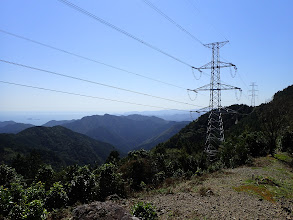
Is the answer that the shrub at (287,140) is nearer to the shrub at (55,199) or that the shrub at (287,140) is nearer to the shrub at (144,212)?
the shrub at (144,212)

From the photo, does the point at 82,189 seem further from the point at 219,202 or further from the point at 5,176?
the point at 5,176

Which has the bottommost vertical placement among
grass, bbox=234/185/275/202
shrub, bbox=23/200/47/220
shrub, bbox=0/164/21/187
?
shrub, bbox=0/164/21/187

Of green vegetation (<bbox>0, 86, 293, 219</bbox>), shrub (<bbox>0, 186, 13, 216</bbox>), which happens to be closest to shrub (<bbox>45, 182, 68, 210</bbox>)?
green vegetation (<bbox>0, 86, 293, 219</bbox>)

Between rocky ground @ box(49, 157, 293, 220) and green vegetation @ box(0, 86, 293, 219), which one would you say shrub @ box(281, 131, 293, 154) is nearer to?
green vegetation @ box(0, 86, 293, 219)

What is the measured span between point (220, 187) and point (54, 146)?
599 ft

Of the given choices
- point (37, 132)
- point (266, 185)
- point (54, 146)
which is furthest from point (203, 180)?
point (37, 132)

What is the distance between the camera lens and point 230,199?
38.9 ft

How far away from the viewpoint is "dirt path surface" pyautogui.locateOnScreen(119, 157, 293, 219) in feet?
32.4

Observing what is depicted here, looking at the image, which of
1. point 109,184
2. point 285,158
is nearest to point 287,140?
point 285,158

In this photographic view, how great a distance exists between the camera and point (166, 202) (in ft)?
38.2

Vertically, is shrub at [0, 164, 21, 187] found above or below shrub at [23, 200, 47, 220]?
below

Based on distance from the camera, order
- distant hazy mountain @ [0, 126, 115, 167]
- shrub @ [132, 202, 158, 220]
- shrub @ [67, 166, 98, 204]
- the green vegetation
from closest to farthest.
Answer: shrub @ [132, 202, 158, 220]
the green vegetation
shrub @ [67, 166, 98, 204]
distant hazy mountain @ [0, 126, 115, 167]

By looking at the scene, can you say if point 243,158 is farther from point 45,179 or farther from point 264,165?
point 45,179

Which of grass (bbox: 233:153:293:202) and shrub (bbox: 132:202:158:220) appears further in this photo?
grass (bbox: 233:153:293:202)
